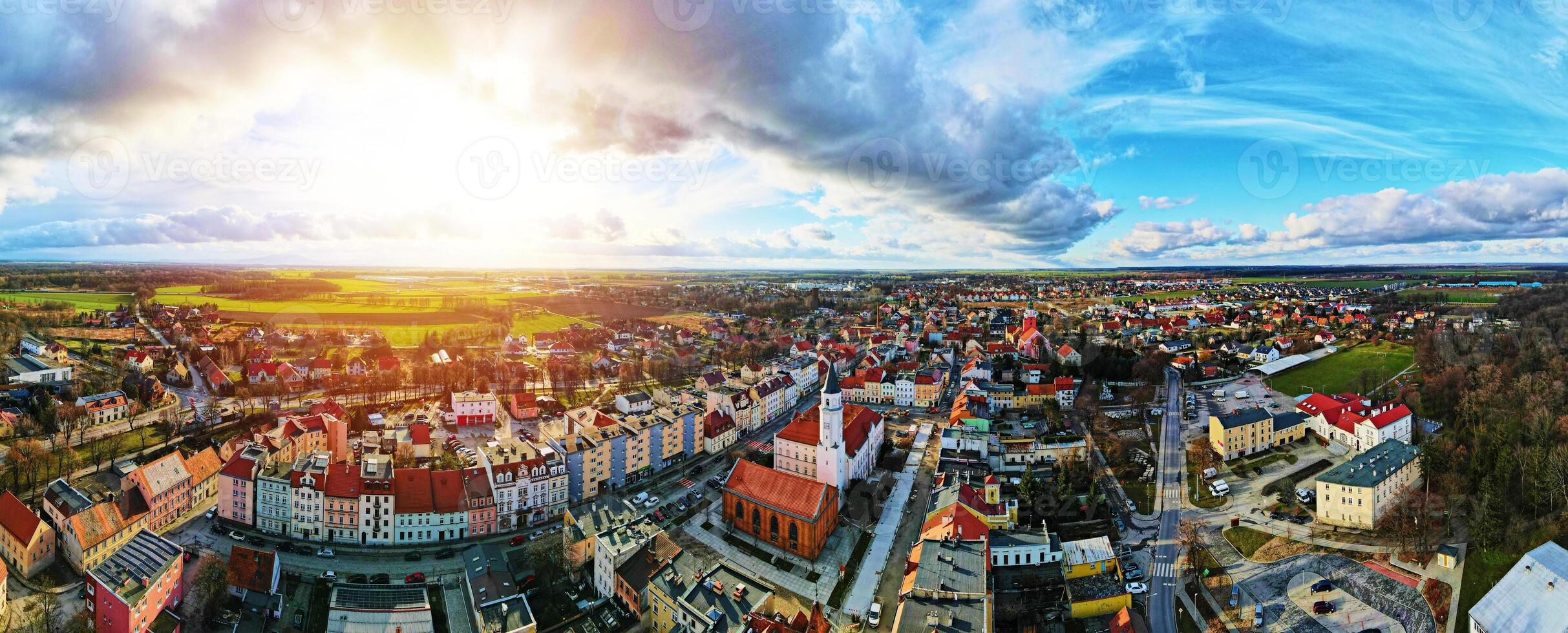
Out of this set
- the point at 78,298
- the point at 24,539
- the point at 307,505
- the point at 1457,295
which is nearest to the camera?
the point at 24,539

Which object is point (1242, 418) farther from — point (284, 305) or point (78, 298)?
point (78, 298)

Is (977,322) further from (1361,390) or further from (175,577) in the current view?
(175,577)

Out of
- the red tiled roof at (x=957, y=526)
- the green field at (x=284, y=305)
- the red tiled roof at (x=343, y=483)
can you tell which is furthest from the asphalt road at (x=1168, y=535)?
the green field at (x=284, y=305)

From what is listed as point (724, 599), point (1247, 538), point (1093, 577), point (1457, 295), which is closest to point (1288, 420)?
point (1247, 538)

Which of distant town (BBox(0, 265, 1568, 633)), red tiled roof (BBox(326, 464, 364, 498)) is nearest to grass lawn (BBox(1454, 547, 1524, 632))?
distant town (BBox(0, 265, 1568, 633))

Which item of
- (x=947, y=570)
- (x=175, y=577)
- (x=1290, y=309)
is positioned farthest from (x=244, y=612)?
(x=1290, y=309)

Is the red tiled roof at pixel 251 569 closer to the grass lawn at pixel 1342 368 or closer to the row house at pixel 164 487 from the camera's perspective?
the row house at pixel 164 487

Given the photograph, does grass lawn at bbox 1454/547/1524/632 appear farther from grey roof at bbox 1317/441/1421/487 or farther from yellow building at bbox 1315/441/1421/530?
grey roof at bbox 1317/441/1421/487
